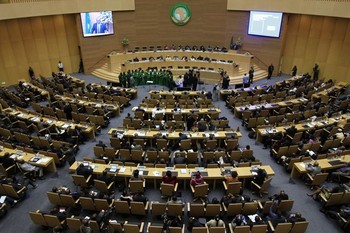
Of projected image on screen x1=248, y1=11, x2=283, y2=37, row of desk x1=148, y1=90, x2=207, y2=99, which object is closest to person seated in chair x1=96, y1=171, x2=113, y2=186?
row of desk x1=148, y1=90, x2=207, y2=99

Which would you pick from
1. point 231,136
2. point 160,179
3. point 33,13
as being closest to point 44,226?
point 160,179

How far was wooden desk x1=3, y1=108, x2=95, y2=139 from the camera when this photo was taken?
1301 cm

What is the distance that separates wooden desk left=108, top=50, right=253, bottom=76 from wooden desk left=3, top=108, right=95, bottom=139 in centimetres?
971

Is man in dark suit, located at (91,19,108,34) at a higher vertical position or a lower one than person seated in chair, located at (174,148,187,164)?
higher

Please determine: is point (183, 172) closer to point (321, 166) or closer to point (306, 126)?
point (321, 166)

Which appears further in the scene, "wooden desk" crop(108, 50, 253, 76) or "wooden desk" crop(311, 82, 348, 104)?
"wooden desk" crop(108, 50, 253, 76)

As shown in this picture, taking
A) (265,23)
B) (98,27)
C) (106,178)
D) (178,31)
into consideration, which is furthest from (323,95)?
(98,27)

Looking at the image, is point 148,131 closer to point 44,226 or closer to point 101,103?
point 101,103

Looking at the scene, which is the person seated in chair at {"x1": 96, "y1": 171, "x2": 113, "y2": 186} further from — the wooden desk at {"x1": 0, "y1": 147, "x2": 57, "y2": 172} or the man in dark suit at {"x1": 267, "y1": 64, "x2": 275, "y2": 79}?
the man in dark suit at {"x1": 267, "y1": 64, "x2": 275, "y2": 79}

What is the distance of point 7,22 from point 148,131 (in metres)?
14.8

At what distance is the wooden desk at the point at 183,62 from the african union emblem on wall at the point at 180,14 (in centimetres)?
301

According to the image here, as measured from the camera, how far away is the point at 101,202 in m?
8.38

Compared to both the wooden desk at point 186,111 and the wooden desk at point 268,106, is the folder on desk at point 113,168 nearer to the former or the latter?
the wooden desk at point 186,111

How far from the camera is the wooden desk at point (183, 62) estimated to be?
73.3ft
